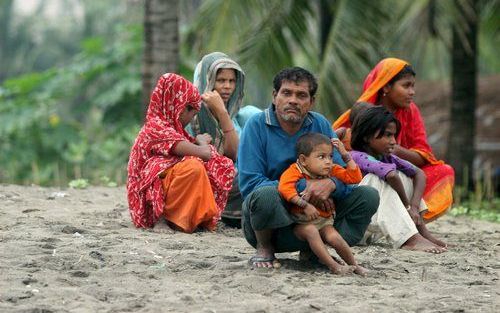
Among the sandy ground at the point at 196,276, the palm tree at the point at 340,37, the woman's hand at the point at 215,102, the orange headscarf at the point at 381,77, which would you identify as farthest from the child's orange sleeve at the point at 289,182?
the palm tree at the point at 340,37

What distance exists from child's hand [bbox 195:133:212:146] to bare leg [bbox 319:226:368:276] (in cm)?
189

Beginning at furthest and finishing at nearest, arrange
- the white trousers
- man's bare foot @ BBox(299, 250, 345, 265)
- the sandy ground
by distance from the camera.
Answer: the white trousers < man's bare foot @ BBox(299, 250, 345, 265) < the sandy ground

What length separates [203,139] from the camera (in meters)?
6.95

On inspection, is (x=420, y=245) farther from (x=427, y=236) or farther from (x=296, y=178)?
(x=296, y=178)

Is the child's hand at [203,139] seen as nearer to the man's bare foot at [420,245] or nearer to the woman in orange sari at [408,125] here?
the woman in orange sari at [408,125]

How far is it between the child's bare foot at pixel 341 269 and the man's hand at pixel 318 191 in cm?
35

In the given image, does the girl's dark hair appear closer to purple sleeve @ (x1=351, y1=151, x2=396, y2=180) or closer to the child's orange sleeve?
purple sleeve @ (x1=351, y1=151, x2=396, y2=180)

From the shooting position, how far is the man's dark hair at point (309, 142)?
5.04 metres

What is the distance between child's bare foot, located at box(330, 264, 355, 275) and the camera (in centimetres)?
520

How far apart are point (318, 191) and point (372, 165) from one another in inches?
54.1

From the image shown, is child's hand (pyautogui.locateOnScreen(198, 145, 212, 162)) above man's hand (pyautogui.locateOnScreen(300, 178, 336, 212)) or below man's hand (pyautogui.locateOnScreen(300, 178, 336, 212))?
above

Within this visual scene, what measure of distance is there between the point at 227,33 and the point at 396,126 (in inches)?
255

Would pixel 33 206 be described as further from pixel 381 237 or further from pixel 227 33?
pixel 227 33

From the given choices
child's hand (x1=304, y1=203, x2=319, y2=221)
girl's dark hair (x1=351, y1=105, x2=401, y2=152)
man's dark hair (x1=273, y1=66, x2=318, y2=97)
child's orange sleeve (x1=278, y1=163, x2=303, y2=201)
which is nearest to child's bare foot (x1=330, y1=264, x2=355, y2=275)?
child's hand (x1=304, y1=203, x2=319, y2=221)
